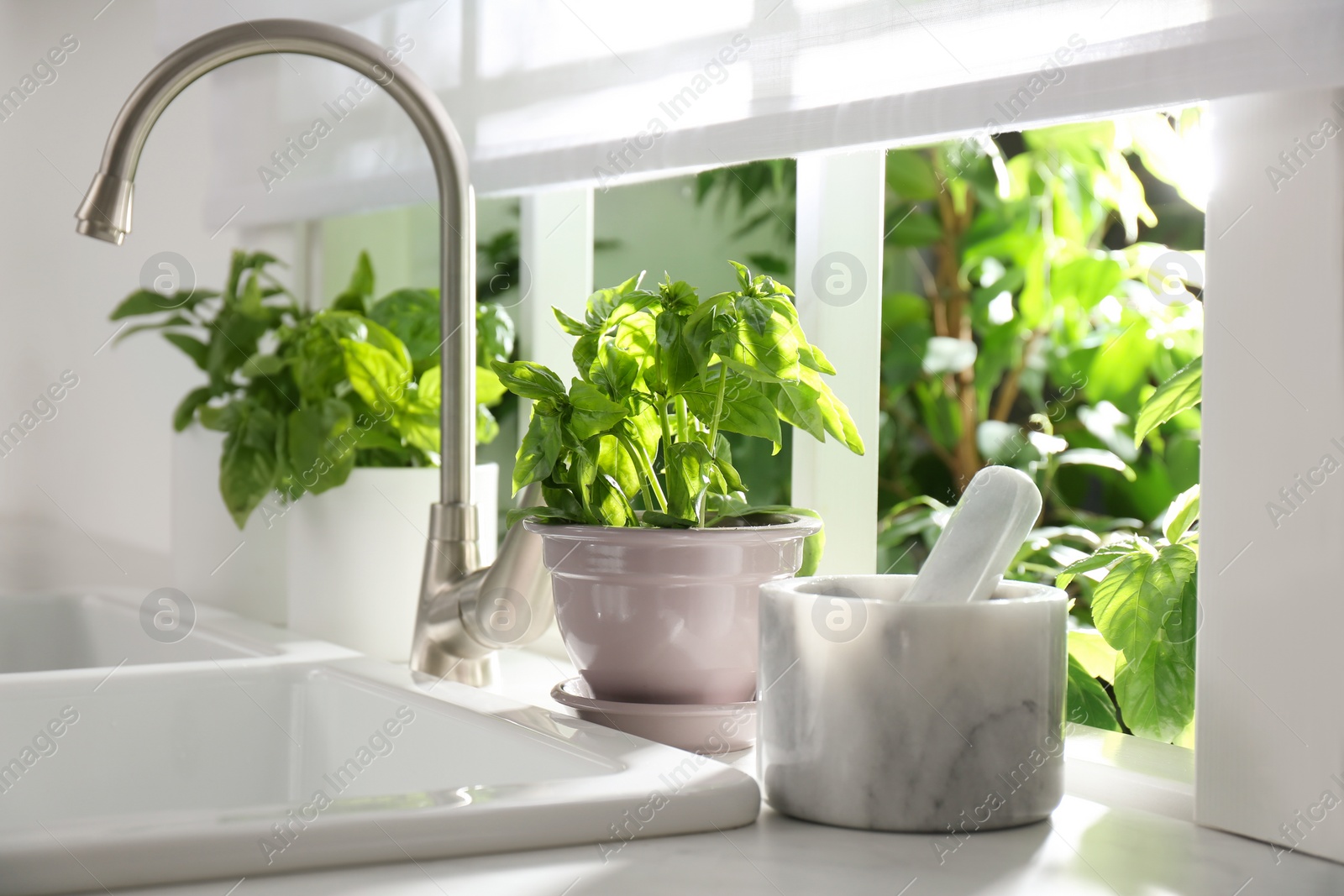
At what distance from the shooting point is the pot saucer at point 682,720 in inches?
29.1

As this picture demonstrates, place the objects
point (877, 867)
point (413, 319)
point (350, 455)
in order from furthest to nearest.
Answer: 1. point (413, 319)
2. point (350, 455)
3. point (877, 867)

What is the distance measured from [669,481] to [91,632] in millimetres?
843

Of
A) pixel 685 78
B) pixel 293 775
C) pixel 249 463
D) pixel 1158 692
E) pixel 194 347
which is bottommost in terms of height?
pixel 293 775

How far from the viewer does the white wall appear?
1.76 metres

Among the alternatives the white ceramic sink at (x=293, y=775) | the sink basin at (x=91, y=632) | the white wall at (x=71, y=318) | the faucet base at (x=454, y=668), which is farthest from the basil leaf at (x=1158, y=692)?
the white wall at (x=71, y=318)

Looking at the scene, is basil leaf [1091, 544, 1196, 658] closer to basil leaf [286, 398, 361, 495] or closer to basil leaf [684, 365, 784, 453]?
basil leaf [684, 365, 784, 453]

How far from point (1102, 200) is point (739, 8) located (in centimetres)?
123

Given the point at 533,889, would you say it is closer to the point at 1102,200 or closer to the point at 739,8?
the point at 739,8

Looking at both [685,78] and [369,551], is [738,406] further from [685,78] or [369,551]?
[369,551]

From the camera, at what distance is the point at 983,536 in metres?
0.60

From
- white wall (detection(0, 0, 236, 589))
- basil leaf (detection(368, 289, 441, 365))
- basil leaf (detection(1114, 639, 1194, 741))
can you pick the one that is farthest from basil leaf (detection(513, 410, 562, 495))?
white wall (detection(0, 0, 236, 589))

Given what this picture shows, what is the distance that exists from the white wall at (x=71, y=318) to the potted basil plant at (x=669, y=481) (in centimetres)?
116

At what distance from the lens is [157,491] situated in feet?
5.69

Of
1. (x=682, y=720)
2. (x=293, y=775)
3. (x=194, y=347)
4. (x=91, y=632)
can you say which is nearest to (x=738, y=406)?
(x=682, y=720)
